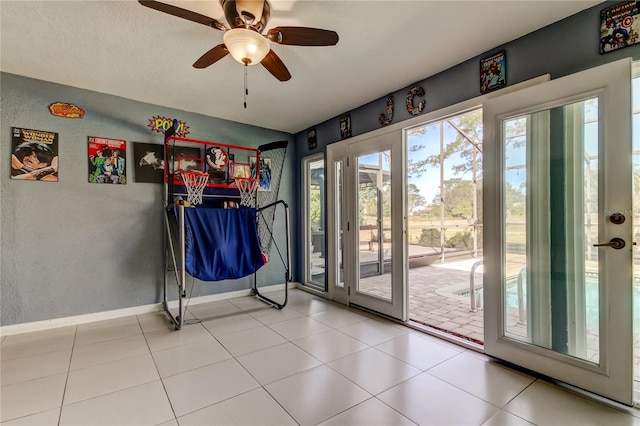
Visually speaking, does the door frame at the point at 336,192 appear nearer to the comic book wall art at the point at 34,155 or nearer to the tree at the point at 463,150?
the comic book wall art at the point at 34,155

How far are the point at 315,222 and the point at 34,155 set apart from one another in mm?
3286

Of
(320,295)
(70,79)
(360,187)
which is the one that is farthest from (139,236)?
(360,187)

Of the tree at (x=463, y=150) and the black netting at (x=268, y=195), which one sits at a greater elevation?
the tree at (x=463, y=150)

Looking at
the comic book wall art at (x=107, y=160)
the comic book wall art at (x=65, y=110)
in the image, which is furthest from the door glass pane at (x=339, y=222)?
the comic book wall art at (x=65, y=110)

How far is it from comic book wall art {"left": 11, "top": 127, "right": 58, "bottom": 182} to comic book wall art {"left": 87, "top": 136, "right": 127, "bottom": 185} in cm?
30

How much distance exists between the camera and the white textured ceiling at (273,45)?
188 centimetres

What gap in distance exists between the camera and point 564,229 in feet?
6.52

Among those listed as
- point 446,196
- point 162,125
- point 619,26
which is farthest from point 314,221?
A: point 446,196

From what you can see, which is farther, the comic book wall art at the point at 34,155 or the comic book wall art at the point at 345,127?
the comic book wall art at the point at 345,127

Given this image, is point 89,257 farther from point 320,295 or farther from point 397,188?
point 397,188

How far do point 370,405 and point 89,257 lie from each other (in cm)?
319

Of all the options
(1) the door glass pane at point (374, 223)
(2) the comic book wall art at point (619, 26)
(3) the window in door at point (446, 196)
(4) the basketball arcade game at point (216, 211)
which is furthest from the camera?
(3) the window in door at point (446, 196)

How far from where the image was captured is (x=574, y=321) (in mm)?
1946

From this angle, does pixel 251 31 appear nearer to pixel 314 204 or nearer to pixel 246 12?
pixel 246 12
